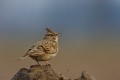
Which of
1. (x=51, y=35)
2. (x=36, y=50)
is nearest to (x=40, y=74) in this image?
(x=36, y=50)

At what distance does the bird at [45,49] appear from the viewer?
432 inches

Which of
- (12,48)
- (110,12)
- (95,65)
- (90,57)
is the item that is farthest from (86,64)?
(110,12)

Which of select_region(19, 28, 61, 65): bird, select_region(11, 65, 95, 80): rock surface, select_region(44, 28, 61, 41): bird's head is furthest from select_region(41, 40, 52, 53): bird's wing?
select_region(11, 65, 95, 80): rock surface

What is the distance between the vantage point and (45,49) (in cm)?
1114

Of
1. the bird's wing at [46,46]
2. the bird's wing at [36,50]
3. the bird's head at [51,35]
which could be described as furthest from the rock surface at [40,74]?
the bird's head at [51,35]

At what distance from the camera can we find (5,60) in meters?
23.6

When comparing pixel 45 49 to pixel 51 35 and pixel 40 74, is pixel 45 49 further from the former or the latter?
pixel 40 74

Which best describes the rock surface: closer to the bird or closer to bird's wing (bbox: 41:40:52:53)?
the bird

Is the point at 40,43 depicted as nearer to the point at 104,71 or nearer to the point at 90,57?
the point at 104,71

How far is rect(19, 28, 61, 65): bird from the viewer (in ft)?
36.0

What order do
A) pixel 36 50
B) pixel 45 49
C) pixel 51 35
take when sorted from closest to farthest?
pixel 36 50 < pixel 45 49 < pixel 51 35

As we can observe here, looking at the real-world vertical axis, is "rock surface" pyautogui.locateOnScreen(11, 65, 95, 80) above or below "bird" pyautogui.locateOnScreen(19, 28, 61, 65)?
below

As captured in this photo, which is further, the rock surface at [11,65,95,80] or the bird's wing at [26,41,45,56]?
the bird's wing at [26,41,45,56]

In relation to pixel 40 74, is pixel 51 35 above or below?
above
